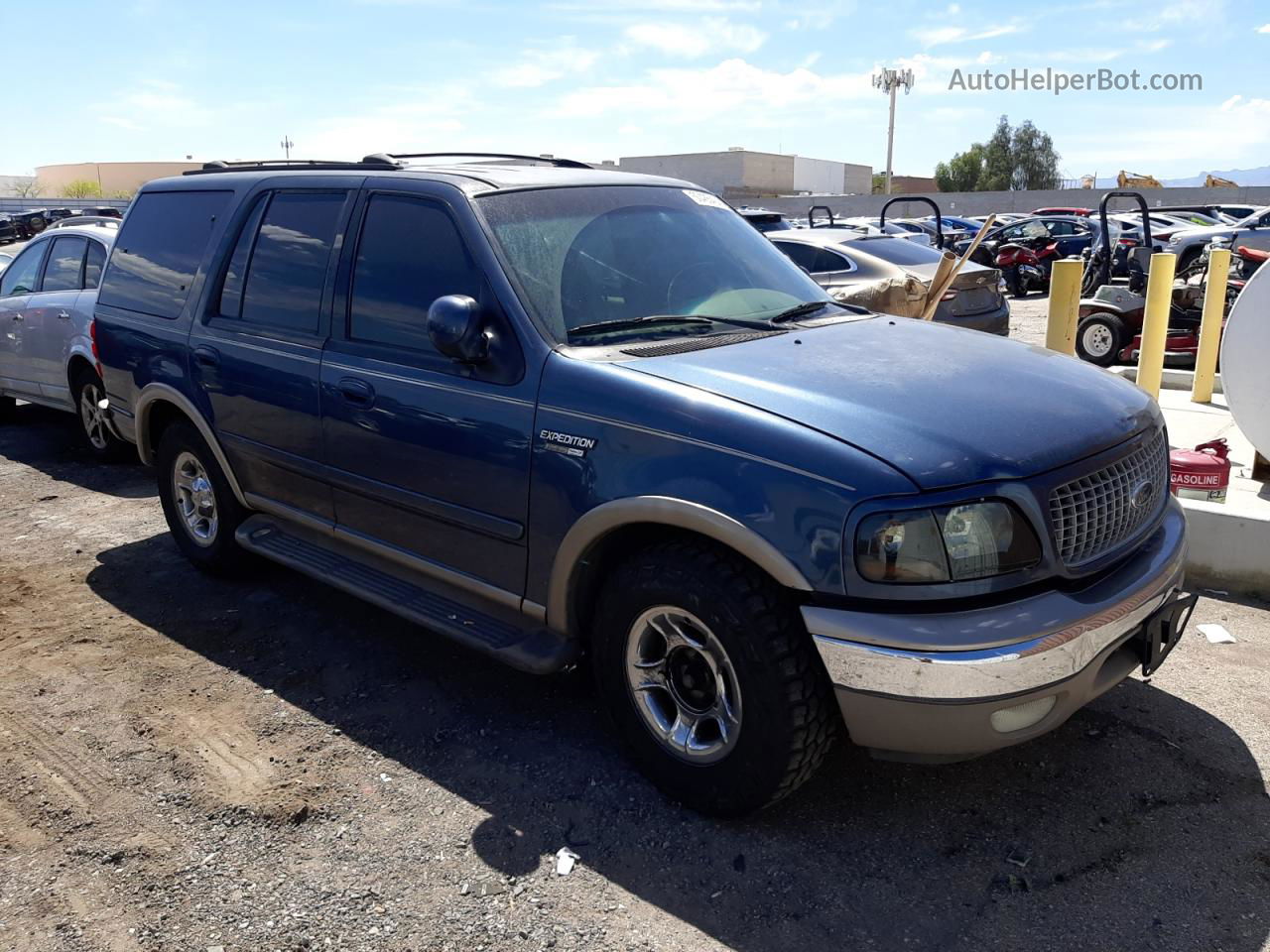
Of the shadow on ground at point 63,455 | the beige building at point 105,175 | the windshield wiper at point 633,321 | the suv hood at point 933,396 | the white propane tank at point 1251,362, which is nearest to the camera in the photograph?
the suv hood at point 933,396

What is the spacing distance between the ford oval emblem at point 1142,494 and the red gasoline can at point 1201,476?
7.20 ft

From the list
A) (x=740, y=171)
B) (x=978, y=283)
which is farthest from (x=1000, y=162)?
(x=978, y=283)

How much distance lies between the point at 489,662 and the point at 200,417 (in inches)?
74.1

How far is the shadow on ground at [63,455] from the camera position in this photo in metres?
7.79

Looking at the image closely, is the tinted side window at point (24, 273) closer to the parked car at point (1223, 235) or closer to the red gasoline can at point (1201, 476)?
the red gasoline can at point (1201, 476)

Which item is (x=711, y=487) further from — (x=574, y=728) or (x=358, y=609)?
(x=358, y=609)

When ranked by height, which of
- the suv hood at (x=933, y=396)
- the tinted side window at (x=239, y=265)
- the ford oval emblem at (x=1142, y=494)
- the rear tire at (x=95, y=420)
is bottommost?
the rear tire at (x=95, y=420)

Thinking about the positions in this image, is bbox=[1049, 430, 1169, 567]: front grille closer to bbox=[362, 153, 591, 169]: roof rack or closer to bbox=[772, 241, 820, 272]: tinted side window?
bbox=[362, 153, 591, 169]: roof rack

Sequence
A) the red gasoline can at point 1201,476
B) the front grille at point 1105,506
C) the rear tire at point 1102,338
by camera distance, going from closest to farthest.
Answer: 1. the front grille at point 1105,506
2. the red gasoline can at point 1201,476
3. the rear tire at point 1102,338

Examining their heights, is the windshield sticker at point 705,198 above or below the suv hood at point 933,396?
above

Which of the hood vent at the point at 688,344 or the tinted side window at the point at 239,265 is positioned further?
the tinted side window at the point at 239,265

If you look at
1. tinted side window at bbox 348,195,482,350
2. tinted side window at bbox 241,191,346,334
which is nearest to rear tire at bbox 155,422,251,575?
tinted side window at bbox 241,191,346,334

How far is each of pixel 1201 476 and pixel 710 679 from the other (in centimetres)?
351

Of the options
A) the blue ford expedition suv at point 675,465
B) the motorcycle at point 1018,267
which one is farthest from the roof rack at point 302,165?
the motorcycle at point 1018,267
